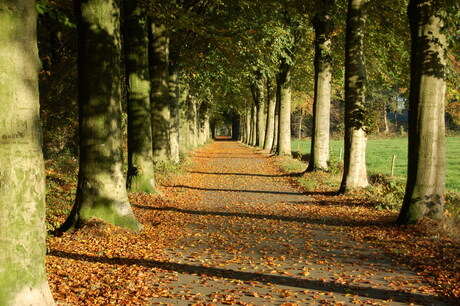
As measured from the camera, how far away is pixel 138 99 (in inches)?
490

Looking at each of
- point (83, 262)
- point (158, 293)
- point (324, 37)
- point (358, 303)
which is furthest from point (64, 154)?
point (358, 303)

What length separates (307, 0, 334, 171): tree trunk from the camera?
57.1 feet

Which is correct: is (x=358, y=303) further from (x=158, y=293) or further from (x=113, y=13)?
(x=113, y=13)

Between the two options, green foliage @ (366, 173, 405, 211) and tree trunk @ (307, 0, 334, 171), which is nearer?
green foliage @ (366, 173, 405, 211)

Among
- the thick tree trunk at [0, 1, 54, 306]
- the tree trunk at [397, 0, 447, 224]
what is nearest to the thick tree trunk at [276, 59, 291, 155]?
the tree trunk at [397, 0, 447, 224]

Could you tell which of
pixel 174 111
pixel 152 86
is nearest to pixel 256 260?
pixel 152 86

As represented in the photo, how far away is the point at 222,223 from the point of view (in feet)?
33.1

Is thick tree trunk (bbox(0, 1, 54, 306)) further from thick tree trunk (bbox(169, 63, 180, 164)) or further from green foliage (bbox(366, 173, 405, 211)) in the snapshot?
thick tree trunk (bbox(169, 63, 180, 164))

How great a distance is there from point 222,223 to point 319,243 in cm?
265

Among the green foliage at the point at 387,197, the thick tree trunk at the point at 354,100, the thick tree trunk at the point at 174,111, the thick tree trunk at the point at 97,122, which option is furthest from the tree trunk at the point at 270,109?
the thick tree trunk at the point at 97,122

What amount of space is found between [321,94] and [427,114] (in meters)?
9.17

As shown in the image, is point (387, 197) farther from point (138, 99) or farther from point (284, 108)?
point (284, 108)

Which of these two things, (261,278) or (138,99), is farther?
(138,99)

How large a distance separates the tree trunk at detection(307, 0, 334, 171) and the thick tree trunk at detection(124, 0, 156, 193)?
7.74 metres
